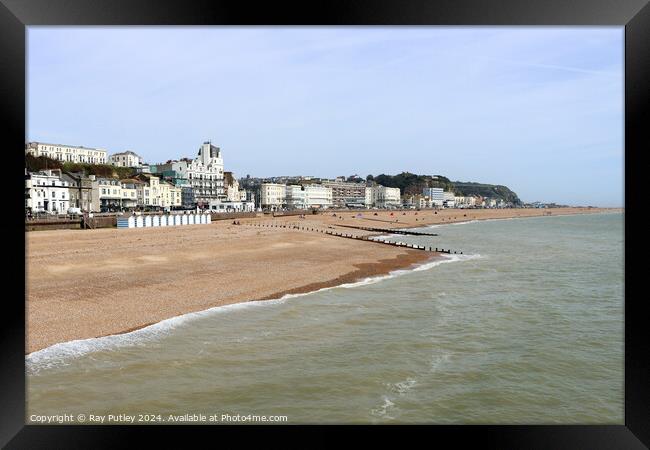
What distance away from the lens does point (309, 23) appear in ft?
10.8

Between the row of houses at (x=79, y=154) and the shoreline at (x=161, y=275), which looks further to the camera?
the row of houses at (x=79, y=154)

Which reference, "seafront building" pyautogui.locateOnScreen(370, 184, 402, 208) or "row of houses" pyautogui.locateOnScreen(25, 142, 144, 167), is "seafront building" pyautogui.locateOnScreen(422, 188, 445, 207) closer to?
"seafront building" pyautogui.locateOnScreen(370, 184, 402, 208)

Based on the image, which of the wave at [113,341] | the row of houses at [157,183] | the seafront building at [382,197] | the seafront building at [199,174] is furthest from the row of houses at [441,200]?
the wave at [113,341]

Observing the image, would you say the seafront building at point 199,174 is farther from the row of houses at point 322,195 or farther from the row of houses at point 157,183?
the row of houses at point 322,195

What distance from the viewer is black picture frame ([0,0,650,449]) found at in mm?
2975

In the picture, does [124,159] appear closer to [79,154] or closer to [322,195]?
[79,154]

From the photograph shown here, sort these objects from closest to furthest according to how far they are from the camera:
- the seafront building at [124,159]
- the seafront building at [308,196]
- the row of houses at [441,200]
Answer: the seafront building at [124,159] → the seafront building at [308,196] → the row of houses at [441,200]

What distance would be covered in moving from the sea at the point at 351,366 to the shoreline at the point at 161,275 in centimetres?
85

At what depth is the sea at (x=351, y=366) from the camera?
15.6ft

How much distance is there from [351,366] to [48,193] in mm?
40955

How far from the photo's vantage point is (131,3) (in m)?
3.13

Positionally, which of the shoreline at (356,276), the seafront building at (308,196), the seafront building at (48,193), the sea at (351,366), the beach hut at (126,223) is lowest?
the sea at (351,366)
